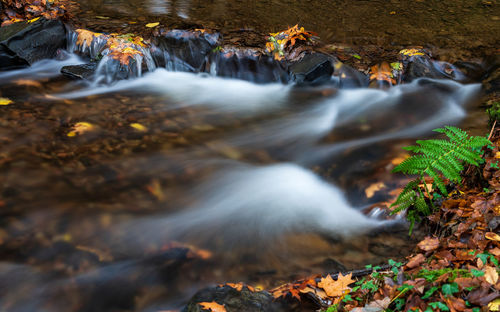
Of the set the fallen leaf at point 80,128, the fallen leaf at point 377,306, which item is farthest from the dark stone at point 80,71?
the fallen leaf at point 377,306

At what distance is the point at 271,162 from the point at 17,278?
3070mm

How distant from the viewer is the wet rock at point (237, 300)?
2.61m

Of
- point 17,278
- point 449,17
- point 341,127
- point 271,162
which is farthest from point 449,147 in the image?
point 449,17

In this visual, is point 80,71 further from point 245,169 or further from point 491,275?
point 491,275

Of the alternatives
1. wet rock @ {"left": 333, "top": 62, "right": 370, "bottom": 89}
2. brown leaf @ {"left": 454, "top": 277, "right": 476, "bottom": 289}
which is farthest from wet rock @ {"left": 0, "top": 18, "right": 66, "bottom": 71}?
brown leaf @ {"left": 454, "top": 277, "right": 476, "bottom": 289}

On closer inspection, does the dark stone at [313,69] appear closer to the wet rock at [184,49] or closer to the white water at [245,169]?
the white water at [245,169]

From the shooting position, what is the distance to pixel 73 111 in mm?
5719

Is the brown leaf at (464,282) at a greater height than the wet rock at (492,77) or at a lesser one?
lesser

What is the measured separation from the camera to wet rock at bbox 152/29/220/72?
7.06 m

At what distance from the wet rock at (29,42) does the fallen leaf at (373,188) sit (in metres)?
6.33

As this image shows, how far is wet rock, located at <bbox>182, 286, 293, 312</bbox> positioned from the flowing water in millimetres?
306

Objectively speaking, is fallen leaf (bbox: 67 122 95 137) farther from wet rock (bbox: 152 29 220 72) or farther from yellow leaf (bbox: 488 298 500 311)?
yellow leaf (bbox: 488 298 500 311)

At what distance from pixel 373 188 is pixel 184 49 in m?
4.64

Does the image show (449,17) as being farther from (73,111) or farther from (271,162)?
(73,111)
